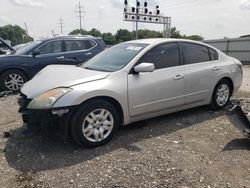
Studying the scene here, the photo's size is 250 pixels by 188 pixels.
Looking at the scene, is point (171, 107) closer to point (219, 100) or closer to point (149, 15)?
point (219, 100)

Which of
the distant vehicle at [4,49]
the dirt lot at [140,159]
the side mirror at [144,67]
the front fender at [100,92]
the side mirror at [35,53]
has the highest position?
the distant vehicle at [4,49]

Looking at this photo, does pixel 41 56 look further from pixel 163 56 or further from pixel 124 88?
pixel 124 88

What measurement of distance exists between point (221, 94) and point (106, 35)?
71.8 m

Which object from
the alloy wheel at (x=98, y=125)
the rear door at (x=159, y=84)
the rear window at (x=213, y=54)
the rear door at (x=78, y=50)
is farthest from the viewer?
the rear door at (x=78, y=50)

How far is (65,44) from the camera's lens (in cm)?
921

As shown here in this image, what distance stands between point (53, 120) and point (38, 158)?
0.56m

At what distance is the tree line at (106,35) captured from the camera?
224ft

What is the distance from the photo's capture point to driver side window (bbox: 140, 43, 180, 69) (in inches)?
193

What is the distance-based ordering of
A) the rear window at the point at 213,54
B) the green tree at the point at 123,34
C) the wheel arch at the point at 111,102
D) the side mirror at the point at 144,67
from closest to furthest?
the wheel arch at the point at 111,102 < the side mirror at the point at 144,67 < the rear window at the point at 213,54 < the green tree at the point at 123,34

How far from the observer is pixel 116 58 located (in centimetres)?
500

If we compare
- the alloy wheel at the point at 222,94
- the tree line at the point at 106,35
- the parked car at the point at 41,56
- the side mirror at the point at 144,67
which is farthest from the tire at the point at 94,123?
the tree line at the point at 106,35

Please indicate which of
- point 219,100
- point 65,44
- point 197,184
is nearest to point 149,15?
point 65,44

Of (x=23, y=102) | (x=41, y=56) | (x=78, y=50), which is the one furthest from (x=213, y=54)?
(x=41, y=56)

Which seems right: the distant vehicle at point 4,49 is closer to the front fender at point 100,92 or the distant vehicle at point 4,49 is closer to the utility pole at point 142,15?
the front fender at point 100,92
